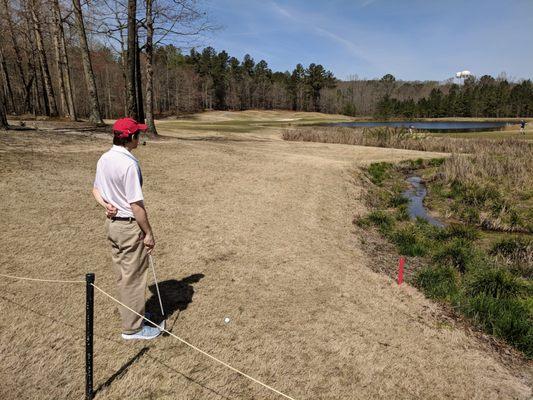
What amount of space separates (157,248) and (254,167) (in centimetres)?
918

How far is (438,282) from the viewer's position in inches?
285

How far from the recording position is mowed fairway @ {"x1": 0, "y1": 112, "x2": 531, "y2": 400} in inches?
162

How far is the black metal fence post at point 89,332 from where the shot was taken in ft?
10.9

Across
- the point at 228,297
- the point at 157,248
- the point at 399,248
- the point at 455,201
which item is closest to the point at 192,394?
the point at 228,297

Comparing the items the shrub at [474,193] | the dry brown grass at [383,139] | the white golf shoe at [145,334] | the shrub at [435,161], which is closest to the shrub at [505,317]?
the white golf shoe at [145,334]

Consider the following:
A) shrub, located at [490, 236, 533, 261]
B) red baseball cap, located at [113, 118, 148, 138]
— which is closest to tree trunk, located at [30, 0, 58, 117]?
red baseball cap, located at [113, 118, 148, 138]

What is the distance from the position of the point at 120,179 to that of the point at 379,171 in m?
17.5

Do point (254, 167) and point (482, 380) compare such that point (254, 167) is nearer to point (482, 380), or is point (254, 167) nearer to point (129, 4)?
point (129, 4)

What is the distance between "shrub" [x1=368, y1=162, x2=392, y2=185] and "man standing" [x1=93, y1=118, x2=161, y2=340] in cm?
1515

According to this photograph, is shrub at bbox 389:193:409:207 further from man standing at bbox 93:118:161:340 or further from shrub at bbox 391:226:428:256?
man standing at bbox 93:118:161:340

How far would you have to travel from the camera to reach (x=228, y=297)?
589cm

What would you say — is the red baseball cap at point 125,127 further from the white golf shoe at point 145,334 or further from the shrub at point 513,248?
the shrub at point 513,248

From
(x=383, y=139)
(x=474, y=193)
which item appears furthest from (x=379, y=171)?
(x=383, y=139)

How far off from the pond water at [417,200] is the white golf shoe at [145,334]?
10.1 meters
